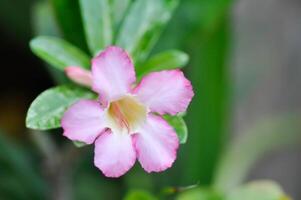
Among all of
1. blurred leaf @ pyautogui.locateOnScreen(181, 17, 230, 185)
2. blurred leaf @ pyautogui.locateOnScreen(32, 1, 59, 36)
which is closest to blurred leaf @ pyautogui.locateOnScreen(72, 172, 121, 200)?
blurred leaf @ pyautogui.locateOnScreen(181, 17, 230, 185)

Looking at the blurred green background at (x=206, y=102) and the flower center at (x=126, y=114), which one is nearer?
the flower center at (x=126, y=114)

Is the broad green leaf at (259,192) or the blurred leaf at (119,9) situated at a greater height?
the blurred leaf at (119,9)

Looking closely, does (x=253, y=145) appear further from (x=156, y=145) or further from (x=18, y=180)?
(x=156, y=145)

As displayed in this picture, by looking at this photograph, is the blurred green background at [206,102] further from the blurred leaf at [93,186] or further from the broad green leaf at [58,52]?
the broad green leaf at [58,52]

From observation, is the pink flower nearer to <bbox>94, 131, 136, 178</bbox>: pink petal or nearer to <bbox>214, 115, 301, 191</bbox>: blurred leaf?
<bbox>94, 131, 136, 178</bbox>: pink petal

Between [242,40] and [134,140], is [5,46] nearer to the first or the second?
[242,40]

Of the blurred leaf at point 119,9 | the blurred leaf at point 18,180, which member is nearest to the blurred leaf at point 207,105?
the blurred leaf at point 18,180

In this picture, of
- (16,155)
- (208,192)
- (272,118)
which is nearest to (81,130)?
(208,192)
